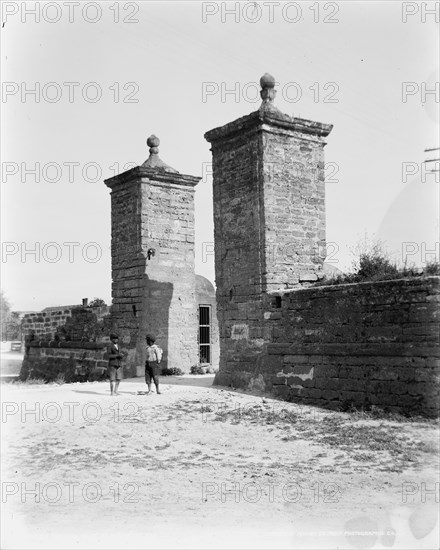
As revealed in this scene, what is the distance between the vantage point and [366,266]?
408 inches

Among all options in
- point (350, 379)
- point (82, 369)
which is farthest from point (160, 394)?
point (82, 369)

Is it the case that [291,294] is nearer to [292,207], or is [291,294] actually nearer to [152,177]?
[292,207]

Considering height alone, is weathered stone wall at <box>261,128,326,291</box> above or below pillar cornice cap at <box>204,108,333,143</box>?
below

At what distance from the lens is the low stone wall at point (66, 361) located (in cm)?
1614

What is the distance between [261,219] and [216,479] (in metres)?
6.09

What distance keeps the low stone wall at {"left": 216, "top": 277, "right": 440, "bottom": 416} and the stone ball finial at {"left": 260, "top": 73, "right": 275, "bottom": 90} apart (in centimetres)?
404

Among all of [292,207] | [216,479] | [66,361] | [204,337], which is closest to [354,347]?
[292,207]

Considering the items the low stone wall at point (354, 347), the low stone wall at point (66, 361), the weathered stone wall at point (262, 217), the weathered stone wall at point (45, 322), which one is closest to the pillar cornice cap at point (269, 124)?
the weathered stone wall at point (262, 217)

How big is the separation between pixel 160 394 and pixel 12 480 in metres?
5.25

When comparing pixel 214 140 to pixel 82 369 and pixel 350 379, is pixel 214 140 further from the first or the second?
pixel 82 369

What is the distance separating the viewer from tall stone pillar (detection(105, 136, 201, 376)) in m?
14.8

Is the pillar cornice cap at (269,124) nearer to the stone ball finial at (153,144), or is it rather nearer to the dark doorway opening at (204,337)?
the stone ball finial at (153,144)

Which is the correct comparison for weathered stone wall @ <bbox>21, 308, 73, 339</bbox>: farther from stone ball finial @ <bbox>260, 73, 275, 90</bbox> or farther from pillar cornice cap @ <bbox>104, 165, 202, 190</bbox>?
stone ball finial @ <bbox>260, 73, 275, 90</bbox>

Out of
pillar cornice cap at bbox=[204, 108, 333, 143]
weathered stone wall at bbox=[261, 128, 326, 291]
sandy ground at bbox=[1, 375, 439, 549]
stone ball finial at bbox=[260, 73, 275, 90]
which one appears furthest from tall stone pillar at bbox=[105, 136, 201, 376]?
sandy ground at bbox=[1, 375, 439, 549]
